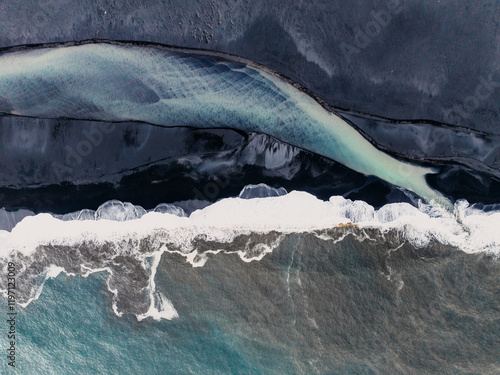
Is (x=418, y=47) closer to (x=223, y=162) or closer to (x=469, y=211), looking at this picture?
(x=469, y=211)

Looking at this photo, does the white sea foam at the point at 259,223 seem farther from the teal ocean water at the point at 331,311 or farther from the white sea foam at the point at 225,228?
the teal ocean water at the point at 331,311

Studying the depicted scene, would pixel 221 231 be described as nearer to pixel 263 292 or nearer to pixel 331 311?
pixel 263 292

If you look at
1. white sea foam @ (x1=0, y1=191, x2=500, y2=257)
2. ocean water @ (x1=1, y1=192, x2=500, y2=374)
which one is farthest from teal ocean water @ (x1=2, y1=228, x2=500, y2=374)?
white sea foam @ (x1=0, y1=191, x2=500, y2=257)

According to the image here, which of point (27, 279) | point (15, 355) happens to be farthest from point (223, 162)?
point (15, 355)

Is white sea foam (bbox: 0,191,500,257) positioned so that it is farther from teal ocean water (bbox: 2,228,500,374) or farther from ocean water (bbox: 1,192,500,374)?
teal ocean water (bbox: 2,228,500,374)

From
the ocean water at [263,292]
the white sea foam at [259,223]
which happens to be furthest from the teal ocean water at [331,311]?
the white sea foam at [259,223]

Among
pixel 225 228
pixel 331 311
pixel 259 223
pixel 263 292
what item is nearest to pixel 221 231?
pixel 225 228
